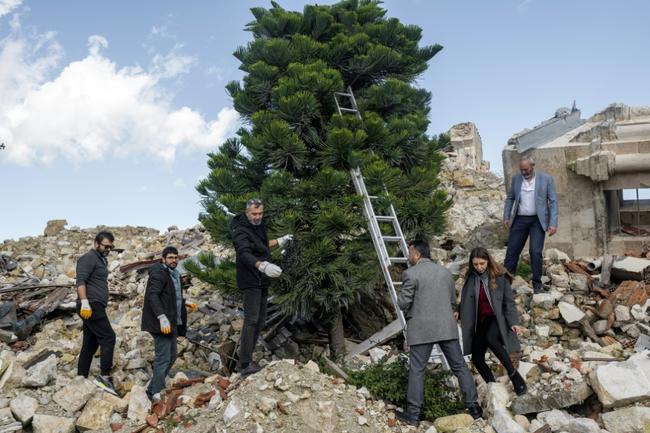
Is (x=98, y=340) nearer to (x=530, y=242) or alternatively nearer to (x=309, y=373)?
(x=309, y=373)

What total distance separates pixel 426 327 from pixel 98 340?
3959 millimetres

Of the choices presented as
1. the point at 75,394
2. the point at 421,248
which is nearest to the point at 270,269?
the point at 421,248

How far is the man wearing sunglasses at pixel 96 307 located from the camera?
627 cm

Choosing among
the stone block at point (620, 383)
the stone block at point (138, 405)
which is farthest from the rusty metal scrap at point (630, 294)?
the stone block at point (138, 405)

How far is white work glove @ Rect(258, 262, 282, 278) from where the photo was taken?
546cm

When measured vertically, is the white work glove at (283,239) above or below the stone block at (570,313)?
above

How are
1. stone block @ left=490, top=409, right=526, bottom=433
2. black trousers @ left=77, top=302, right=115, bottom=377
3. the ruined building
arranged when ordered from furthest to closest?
the ruined building
black trousers @ left=77, top=302, right=115, bottom=377
stone block @ left=490, top=409, right=526, bottom=433

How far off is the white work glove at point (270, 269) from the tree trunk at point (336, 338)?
2381 millimetres

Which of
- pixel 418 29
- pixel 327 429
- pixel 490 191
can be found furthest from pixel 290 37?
pixel 490 191

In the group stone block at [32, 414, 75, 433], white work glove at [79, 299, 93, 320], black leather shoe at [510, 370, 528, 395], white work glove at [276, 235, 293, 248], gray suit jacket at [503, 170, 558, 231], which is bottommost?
stone block at [32, 414, 75, 433]

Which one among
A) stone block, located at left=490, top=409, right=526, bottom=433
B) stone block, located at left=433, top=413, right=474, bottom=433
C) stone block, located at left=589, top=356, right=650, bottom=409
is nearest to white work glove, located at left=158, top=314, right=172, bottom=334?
stone block, located at left=433, top=413, right=474, bottom=433

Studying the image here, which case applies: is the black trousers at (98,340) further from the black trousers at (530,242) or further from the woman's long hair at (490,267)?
the black trousers at (530,242)

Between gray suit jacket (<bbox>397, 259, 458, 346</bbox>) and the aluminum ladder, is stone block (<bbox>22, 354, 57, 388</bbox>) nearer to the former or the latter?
the aluminum ladder

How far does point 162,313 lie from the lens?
5941 mm
